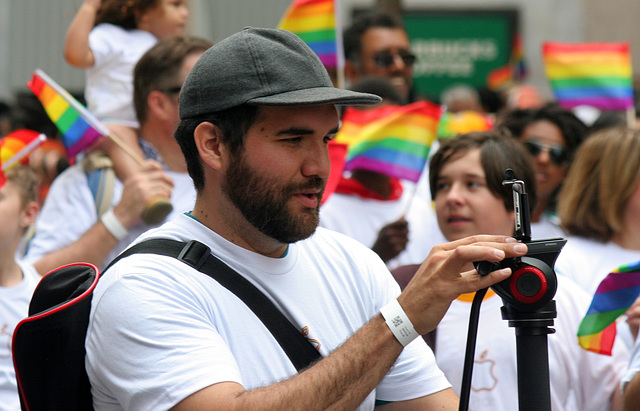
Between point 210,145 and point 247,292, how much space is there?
1.40 ft

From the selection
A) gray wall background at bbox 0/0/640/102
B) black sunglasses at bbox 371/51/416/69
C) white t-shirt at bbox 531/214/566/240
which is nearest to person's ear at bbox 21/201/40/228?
white t-shirt at bbox 531/214/566/240

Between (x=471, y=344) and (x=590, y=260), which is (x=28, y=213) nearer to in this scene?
(x=471, y=344)

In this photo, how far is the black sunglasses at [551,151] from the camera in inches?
208

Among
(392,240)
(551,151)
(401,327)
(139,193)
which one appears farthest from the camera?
(551,151)

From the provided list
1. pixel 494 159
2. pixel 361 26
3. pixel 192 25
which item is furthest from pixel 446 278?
pixel 192 25

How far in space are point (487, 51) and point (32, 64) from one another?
27.8 ft

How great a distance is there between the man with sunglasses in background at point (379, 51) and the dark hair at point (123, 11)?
6.40 ft

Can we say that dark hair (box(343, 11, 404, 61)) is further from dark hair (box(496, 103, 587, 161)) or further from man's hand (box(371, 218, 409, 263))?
man's hand (box(371, 218, 409, 263))

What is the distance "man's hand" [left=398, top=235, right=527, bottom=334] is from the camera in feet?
6.33

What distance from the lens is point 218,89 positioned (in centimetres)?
220

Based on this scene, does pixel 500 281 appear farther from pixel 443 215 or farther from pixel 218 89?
pixel 443 215

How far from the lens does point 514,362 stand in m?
3.08

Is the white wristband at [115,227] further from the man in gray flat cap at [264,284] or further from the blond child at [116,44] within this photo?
the man in gray flat cap at [264,284]

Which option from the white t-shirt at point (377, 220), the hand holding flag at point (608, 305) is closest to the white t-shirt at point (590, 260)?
the white t-shirt at point (377, 220)
